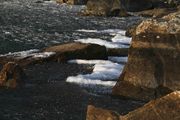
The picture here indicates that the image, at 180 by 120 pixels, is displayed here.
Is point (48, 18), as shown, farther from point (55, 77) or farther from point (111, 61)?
point (55, 77)

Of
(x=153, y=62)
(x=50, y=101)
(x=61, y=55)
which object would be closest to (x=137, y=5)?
(x=61, y=55)

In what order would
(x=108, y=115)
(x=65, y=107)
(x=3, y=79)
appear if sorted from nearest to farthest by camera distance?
(x=108, y=115) < (x=65, y=107) < (x=3, y=79)

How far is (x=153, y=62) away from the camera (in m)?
27.1

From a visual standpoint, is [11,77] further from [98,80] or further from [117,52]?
[117,52]

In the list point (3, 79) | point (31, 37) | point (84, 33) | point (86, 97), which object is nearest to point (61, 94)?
point (86, 97)

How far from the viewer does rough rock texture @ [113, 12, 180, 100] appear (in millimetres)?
26391

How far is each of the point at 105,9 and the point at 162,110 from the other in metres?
71.8

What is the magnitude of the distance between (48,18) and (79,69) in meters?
47.1

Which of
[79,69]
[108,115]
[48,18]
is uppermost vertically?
[108,115]

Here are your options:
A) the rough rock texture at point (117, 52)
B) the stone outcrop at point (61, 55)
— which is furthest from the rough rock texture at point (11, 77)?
the rough rock texture at point (117, 52)

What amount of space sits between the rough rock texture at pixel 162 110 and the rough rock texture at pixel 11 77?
12708 mm

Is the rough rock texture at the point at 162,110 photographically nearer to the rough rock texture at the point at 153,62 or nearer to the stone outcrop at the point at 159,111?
the stone outcrop at the point at 159,111

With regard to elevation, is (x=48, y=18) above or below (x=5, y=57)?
below

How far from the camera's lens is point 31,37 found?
5350 centimetres
